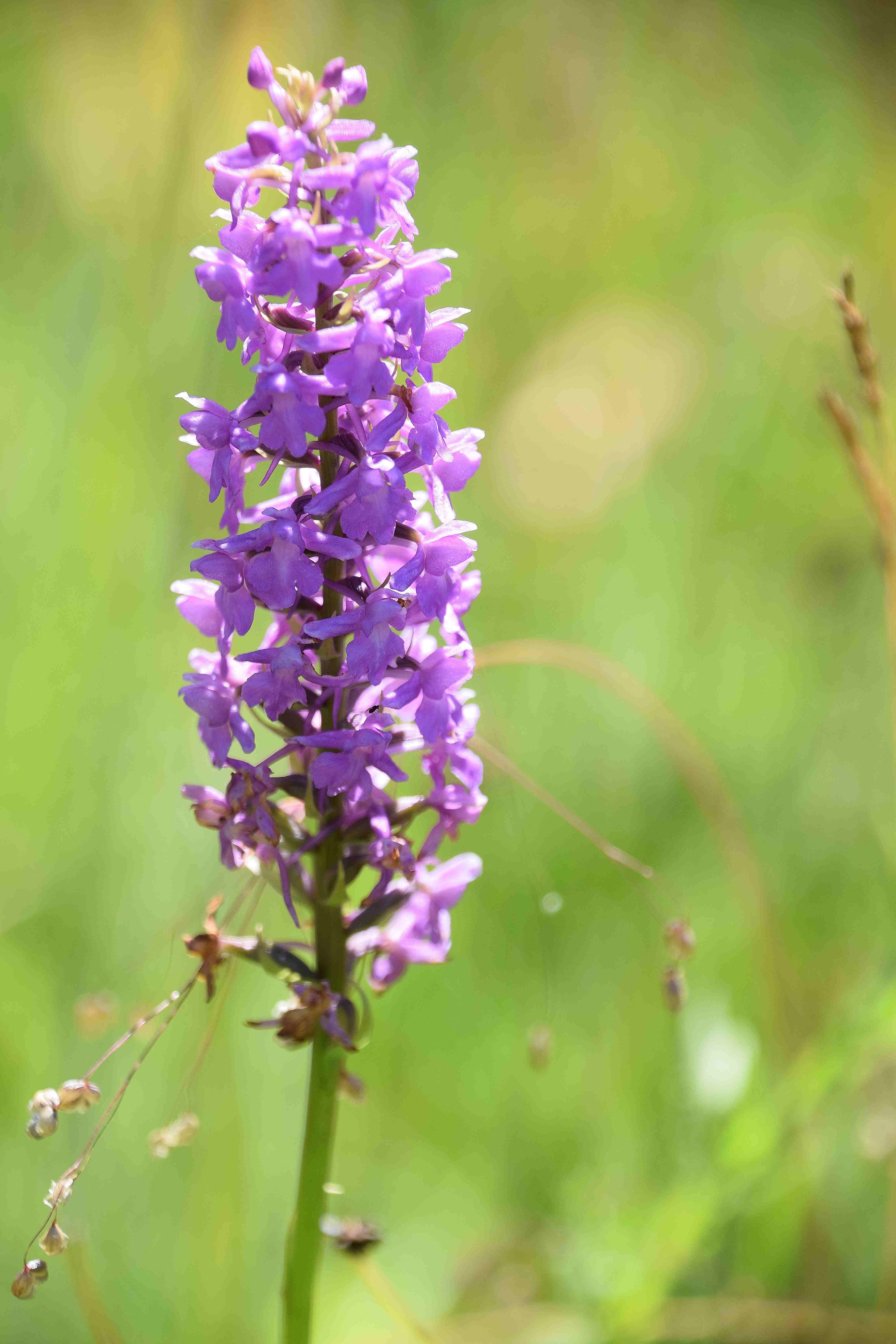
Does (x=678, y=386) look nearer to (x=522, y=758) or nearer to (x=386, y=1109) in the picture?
(x=522, y=758)

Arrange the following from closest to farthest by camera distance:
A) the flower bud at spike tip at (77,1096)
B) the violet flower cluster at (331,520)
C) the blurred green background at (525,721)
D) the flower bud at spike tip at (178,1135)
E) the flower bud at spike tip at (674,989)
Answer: the violet flower cluster at (331,520), the flower bud at spike tip at (77,1096), the flower bud at spike tip at (178,1135), the flower bud at spike tip at (674,989), the blurred green background at (525,721)

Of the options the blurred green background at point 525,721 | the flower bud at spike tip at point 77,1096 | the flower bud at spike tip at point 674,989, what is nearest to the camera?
the flower bud at spike tip at point 77,1096

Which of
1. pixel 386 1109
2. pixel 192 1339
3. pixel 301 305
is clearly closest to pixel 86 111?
pixel 301 305

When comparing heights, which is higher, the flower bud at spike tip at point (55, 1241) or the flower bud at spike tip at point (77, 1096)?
the flower bud at spike tip at point (77, 1096)

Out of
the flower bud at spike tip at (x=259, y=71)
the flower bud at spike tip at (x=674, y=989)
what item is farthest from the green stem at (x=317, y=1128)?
the flower bud at spike tip at (x=259, y=71)

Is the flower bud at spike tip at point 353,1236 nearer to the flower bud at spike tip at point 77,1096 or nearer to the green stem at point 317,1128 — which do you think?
the green stem at point 317,1128

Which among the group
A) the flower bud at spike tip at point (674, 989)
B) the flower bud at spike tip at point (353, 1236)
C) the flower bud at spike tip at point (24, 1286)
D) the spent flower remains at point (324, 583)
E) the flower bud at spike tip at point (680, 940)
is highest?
the spent flower remains at point (324, 583)
